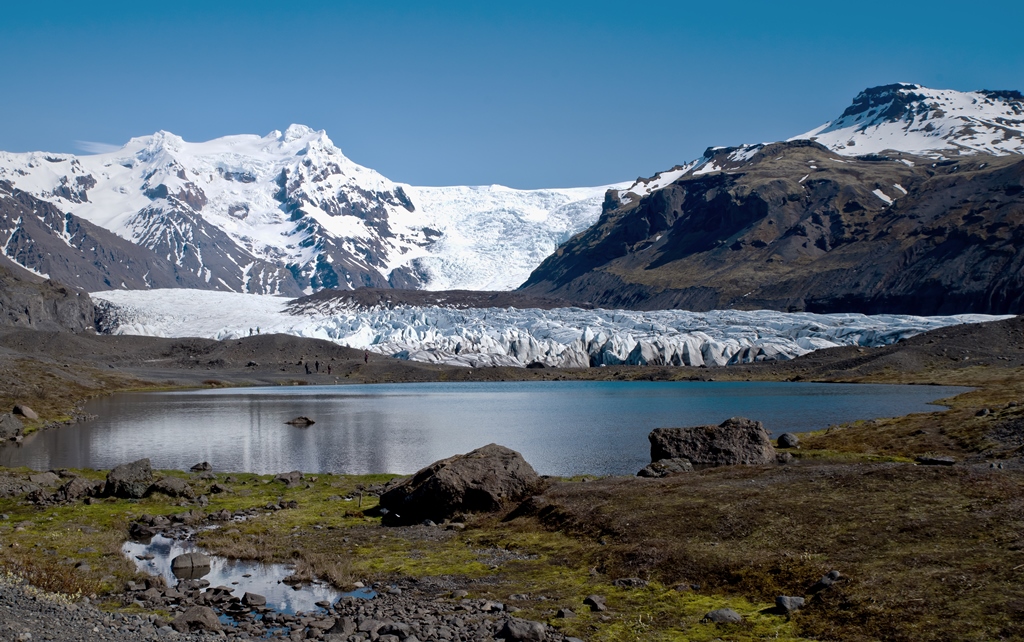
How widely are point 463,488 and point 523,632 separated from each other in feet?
34.9

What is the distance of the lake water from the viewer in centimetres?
4328

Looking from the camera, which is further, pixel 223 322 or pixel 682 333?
pixel 223 322

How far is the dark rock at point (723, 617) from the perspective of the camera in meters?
14.1

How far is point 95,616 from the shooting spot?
14.7 m

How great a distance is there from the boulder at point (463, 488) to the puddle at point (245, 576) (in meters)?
5.10

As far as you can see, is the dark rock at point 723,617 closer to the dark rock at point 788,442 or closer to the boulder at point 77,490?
the boulder at point 77,490

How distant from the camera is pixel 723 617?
1419 centimetres

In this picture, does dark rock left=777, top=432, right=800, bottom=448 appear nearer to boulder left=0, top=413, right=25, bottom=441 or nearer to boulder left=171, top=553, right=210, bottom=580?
boulder left=171, top=553, right=210, bottom=580

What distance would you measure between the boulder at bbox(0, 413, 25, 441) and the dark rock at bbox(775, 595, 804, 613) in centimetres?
4932

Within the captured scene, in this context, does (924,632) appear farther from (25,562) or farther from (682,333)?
(682,333)

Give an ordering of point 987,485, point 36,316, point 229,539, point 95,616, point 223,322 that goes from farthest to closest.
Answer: point 223,322, point 36,316, point 229,539, point 987,485, point 95,616

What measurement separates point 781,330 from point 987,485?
14383 cm

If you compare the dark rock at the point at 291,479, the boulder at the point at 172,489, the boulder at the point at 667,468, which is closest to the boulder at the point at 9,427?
the dark rock at the point at 291,479

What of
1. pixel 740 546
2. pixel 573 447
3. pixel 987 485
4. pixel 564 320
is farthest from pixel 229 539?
pixel 564 320
